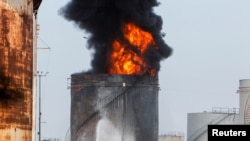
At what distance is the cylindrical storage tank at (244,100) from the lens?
6319 centimetres

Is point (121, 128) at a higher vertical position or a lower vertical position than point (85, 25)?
lower

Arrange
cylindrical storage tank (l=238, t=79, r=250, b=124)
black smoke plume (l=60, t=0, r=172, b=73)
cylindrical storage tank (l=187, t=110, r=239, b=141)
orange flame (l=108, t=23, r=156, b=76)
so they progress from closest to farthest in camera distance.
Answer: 1. orange flame (l=108, t=23, r=156, b=76)
2. black smoke plume (l=60, t=0, r=172, b=73)
3. cylindrical storage tank (l=238, t=79, r=250, b=124)
4. cylindrical storage tank (l=187, t=110, r=239, b=141)

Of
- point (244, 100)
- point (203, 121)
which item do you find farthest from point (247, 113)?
point (203, 121)

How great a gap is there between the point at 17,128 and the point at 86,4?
30.5 meters

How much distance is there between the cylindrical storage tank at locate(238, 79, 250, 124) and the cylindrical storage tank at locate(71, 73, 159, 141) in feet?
53.3

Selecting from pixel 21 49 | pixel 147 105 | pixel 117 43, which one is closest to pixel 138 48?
pixel 117 43

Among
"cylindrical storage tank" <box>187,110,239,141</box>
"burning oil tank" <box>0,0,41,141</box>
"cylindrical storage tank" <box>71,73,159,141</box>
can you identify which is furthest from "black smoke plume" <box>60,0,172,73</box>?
"burning oil tank" <box>0,0,41,141</box>

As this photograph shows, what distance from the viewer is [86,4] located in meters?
54.7

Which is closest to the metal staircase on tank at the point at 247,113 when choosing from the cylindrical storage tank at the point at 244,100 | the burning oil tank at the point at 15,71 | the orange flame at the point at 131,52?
the cylindrical storage tank at the point at 244,100

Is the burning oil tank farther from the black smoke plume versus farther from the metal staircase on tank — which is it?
the metal staircase on tank

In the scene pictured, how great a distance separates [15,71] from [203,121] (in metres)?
48.0

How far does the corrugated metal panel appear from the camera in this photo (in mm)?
24625

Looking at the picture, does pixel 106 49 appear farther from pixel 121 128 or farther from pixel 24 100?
pixel 24 100

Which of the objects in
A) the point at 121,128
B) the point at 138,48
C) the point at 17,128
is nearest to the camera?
the point at 17,128
